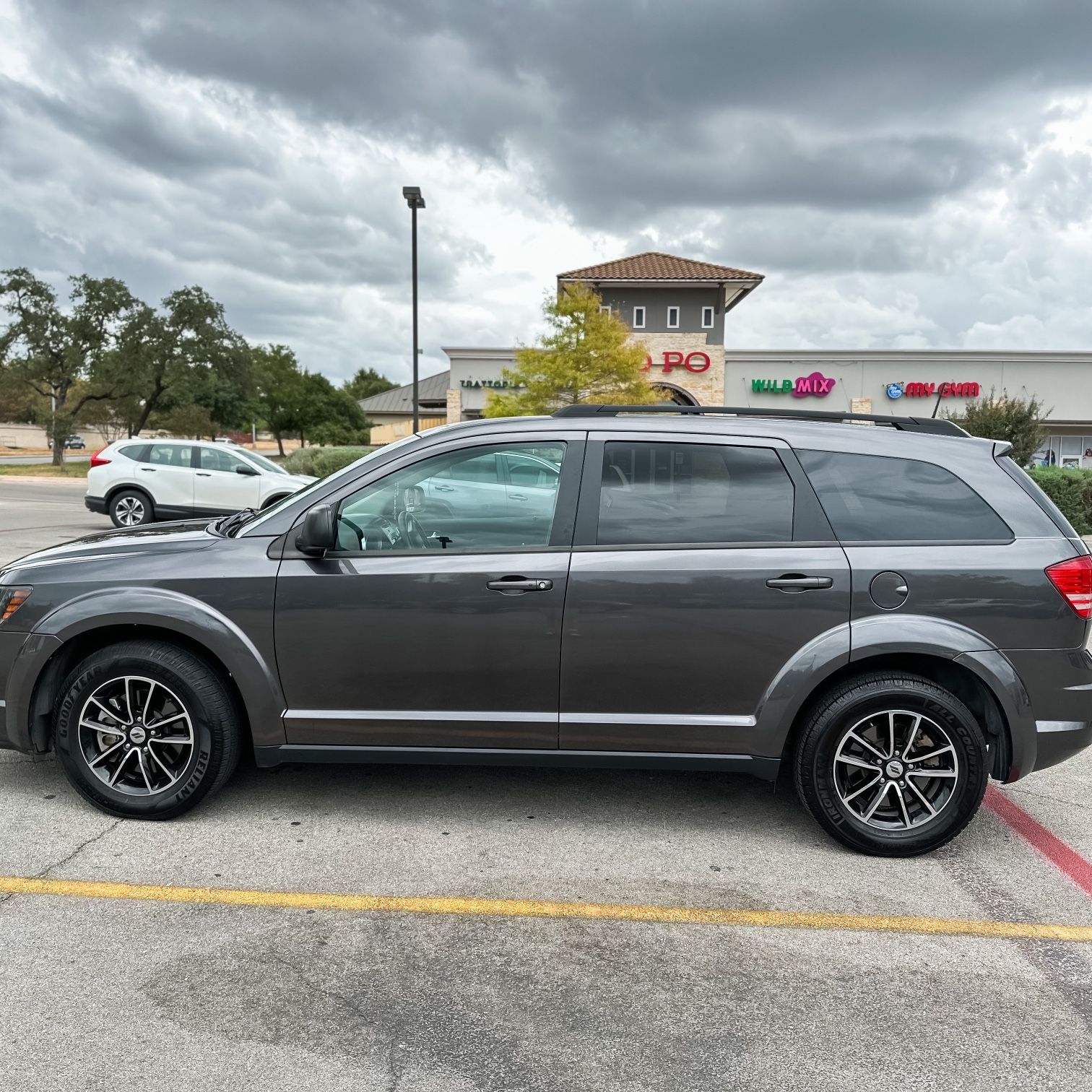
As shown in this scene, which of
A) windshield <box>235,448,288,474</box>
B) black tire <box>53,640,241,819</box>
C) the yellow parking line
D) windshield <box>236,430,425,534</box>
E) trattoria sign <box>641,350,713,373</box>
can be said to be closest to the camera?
the yellow parking line

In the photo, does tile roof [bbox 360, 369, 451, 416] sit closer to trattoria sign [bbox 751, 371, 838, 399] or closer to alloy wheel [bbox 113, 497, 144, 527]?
trattoria sign [bbox 751, 371, 838, 399]

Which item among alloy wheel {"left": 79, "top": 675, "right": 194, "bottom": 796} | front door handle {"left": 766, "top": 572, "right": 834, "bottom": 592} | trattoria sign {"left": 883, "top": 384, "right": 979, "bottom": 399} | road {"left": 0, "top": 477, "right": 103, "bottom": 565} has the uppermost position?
trattoria sign {"left": 883, "top": 384, "right": 979, "bottom": 399}

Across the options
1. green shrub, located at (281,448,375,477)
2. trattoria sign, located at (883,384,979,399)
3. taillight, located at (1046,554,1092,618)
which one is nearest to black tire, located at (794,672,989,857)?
taillight, located at (1046,554,1092,618)

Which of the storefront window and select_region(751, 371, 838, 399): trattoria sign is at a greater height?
select_region(751, 371, 838, 399): trattoria sign

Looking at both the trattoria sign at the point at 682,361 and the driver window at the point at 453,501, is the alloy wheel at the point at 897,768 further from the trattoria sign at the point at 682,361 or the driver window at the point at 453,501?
the trattoria sign at the point at 682,361

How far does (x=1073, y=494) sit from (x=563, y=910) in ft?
55.2

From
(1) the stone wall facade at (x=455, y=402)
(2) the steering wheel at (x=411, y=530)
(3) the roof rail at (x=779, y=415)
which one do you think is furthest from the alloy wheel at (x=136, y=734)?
(1) the stone wall facade at (x=455, y=402)

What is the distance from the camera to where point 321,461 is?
75.5 ft

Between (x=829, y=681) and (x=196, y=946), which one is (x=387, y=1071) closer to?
(x=196, y=946)

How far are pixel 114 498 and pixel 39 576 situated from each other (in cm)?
1327

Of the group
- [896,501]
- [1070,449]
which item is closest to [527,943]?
[896,501]

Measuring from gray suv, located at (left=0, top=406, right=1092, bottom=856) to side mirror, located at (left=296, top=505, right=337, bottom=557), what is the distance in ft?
0.04

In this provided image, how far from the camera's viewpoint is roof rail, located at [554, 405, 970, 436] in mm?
4051

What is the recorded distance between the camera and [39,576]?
4.01 m
